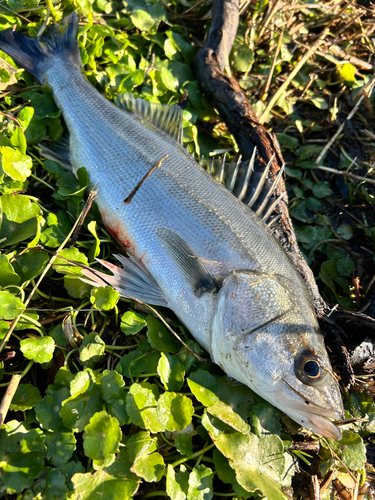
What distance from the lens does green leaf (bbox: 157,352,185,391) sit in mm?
2141

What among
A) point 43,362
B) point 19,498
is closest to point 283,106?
point 43,362

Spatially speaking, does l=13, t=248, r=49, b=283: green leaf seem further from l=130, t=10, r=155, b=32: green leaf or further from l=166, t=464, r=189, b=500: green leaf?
l=130, t=10, r=155, b=32: green leaf

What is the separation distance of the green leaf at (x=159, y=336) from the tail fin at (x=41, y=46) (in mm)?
2389

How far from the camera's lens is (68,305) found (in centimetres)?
250

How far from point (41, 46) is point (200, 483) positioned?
140 inches

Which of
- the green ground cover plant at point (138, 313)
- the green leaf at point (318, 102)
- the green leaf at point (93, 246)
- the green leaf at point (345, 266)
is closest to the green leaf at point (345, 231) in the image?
the green ground cover plant at point (138, 313)

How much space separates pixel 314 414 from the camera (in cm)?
195

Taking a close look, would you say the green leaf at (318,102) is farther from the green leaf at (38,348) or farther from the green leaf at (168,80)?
the green leaf at (38,348)

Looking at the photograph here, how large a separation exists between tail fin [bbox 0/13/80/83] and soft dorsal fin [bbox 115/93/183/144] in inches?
22.7

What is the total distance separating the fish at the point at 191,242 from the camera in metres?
2.05

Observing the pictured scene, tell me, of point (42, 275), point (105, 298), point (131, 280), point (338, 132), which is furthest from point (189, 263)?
point (338, 132)

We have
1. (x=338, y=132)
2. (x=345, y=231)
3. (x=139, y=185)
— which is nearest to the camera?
(x=139, y=185)

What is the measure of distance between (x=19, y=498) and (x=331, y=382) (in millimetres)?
1657

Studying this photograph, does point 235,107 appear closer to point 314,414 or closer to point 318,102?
point 318,102
